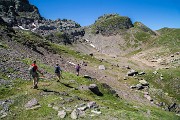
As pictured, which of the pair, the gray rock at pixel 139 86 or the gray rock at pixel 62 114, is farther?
the gray rock at pixel 139 86

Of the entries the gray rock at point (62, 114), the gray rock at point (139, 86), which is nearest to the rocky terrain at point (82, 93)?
the gray rock at point (62, 114)

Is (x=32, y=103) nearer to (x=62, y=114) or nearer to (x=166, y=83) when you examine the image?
(x=62, y=114)

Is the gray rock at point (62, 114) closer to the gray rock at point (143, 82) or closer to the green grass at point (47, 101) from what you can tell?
the green grass at point (47, 101)

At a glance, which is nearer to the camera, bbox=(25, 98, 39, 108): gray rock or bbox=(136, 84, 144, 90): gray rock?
bbox=(25, 98, 39, 108): gray rock

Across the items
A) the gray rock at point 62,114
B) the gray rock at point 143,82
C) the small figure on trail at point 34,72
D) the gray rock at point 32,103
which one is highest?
the small figure on trail at point 34,72

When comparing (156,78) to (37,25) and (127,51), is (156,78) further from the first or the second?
(37,25)

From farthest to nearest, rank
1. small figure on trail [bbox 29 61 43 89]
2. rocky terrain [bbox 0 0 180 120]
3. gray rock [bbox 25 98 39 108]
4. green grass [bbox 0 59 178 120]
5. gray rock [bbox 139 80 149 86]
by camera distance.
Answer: gray rock [bbox 139 80 149 86]
small figure on trail [bbox 29 61 43 89]
gray rock [bbox 25 98 39 108]
rocky terrain [bbox 0 0 180 120]
green grass [bbox 0 59 178 120]

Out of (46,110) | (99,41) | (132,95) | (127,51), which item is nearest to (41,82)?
(46,110)

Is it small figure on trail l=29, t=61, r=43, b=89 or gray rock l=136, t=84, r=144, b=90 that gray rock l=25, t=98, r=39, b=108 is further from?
gray rock l=136, t=84, r=144, b=90

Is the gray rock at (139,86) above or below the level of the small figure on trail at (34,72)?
below

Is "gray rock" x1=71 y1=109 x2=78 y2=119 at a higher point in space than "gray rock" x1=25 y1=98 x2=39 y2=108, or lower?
lower

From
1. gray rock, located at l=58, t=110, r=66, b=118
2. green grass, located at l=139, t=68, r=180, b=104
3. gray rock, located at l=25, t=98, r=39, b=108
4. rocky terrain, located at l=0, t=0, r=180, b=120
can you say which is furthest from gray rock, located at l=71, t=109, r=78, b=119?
green grass, located at l=139, t=68, r=180, b=104

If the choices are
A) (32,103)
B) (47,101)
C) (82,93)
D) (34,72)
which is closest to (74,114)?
(47,101)

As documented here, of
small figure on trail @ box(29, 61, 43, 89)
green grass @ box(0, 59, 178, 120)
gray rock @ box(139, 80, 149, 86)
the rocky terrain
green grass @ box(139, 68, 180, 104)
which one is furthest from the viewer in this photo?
gray rock @ box(139, 80, 149, 86)
